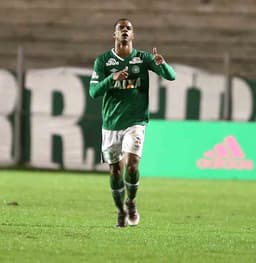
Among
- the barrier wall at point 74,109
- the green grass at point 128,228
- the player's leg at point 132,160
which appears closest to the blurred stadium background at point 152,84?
the barrier wall at point 74,109

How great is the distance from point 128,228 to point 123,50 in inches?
71.1

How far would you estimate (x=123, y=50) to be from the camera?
11.8m

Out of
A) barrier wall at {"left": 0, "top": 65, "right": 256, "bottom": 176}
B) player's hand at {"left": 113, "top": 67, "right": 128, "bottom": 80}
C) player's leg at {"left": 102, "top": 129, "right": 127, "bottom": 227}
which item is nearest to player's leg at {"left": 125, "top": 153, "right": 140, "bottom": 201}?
player's leg at {"left": 102, "top": 129, "right": 127, "bottom": 227}

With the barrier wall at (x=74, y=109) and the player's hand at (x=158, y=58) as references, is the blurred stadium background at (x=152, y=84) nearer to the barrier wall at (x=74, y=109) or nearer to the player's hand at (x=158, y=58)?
the barrier wall at (x=74, y=109)

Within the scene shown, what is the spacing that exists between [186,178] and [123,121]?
9.92m

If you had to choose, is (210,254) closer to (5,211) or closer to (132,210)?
(132,210)

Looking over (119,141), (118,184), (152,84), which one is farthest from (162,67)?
(152,84)

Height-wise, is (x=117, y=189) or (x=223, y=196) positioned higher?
(x=117, y=189)

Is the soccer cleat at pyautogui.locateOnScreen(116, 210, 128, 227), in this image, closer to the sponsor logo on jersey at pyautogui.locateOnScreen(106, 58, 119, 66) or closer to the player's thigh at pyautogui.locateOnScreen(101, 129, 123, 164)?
the player's thigh at pyautogui.locateOnScreen(101, 129, 123, 164)

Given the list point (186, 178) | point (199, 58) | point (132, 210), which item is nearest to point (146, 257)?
point (132, 210)

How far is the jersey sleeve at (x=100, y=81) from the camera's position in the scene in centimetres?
1160

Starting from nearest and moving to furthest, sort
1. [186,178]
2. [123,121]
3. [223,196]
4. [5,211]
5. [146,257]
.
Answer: [146,257] → [123,121] → [5,211] → [223,196] → [186,178]

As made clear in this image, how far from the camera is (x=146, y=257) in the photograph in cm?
916

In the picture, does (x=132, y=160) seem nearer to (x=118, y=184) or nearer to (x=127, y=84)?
(x=118, y=184)
